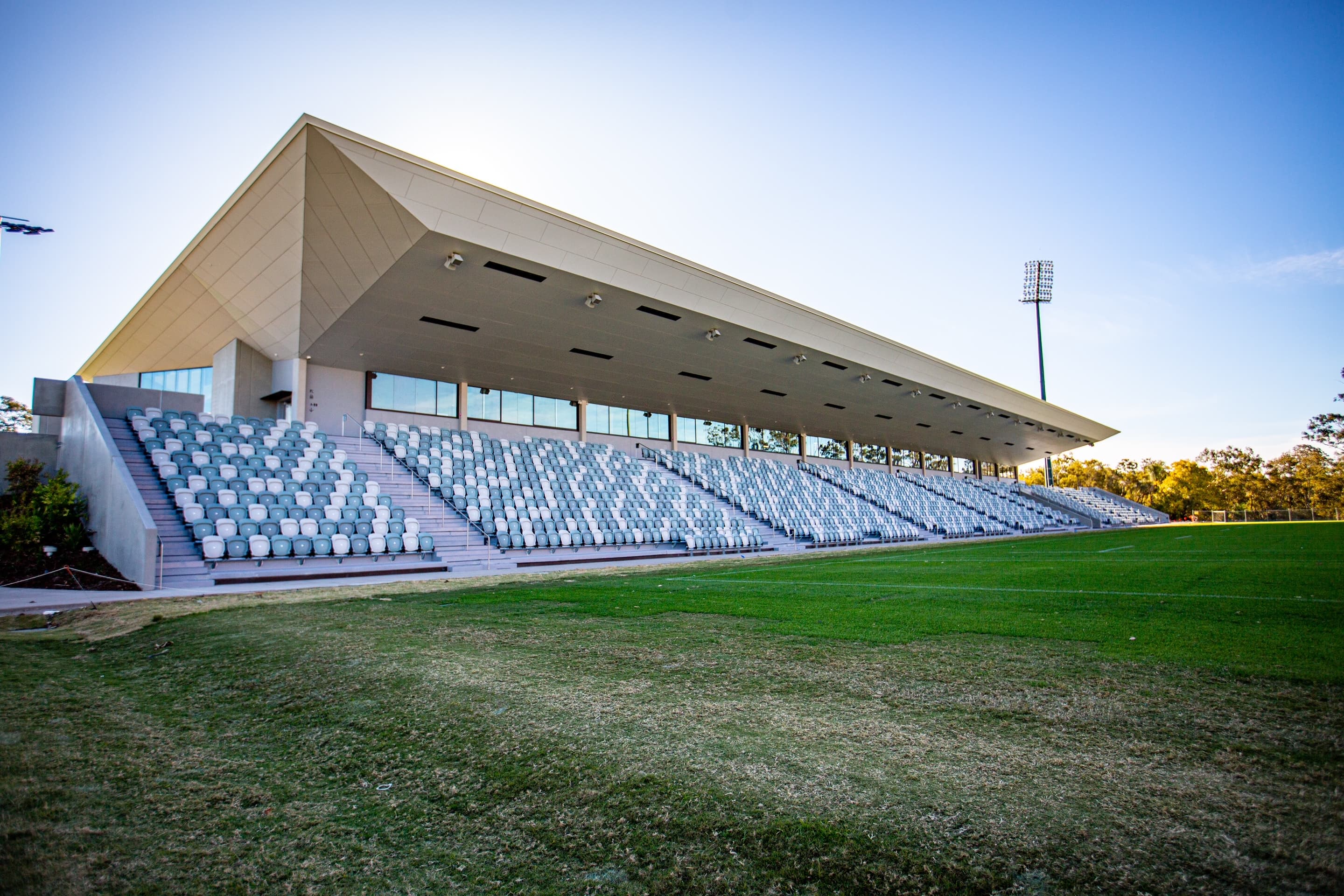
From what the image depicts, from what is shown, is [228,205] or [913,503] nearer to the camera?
[228,205]

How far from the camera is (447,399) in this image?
21.6 meters

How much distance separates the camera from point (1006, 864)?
72.5 inches

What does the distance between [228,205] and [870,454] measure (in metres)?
34.5

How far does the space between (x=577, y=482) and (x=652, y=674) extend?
638 inches

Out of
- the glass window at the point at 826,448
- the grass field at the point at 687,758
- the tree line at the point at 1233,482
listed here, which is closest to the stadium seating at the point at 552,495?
the grass field at the point at 687,758

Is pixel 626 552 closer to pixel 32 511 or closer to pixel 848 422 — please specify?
pixel 32 511

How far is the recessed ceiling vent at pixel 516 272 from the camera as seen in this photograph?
1409 cm

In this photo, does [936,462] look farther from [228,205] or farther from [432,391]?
[228,205]

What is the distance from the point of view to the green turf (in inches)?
184

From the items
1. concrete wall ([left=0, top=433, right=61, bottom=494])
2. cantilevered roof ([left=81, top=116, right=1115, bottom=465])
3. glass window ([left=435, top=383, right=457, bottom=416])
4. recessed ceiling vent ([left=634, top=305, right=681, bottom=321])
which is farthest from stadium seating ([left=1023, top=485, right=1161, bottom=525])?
concrete wall ([left=0, top=433, right=61, bottom=494])

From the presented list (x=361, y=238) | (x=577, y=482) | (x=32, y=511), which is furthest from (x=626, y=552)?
(x=32, y=511)

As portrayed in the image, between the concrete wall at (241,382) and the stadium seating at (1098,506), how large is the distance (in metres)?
47.1

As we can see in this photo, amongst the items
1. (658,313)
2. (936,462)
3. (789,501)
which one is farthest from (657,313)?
(936,462)

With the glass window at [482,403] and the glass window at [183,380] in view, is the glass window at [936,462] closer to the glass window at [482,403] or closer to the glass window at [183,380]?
the glass window at [482,403]
